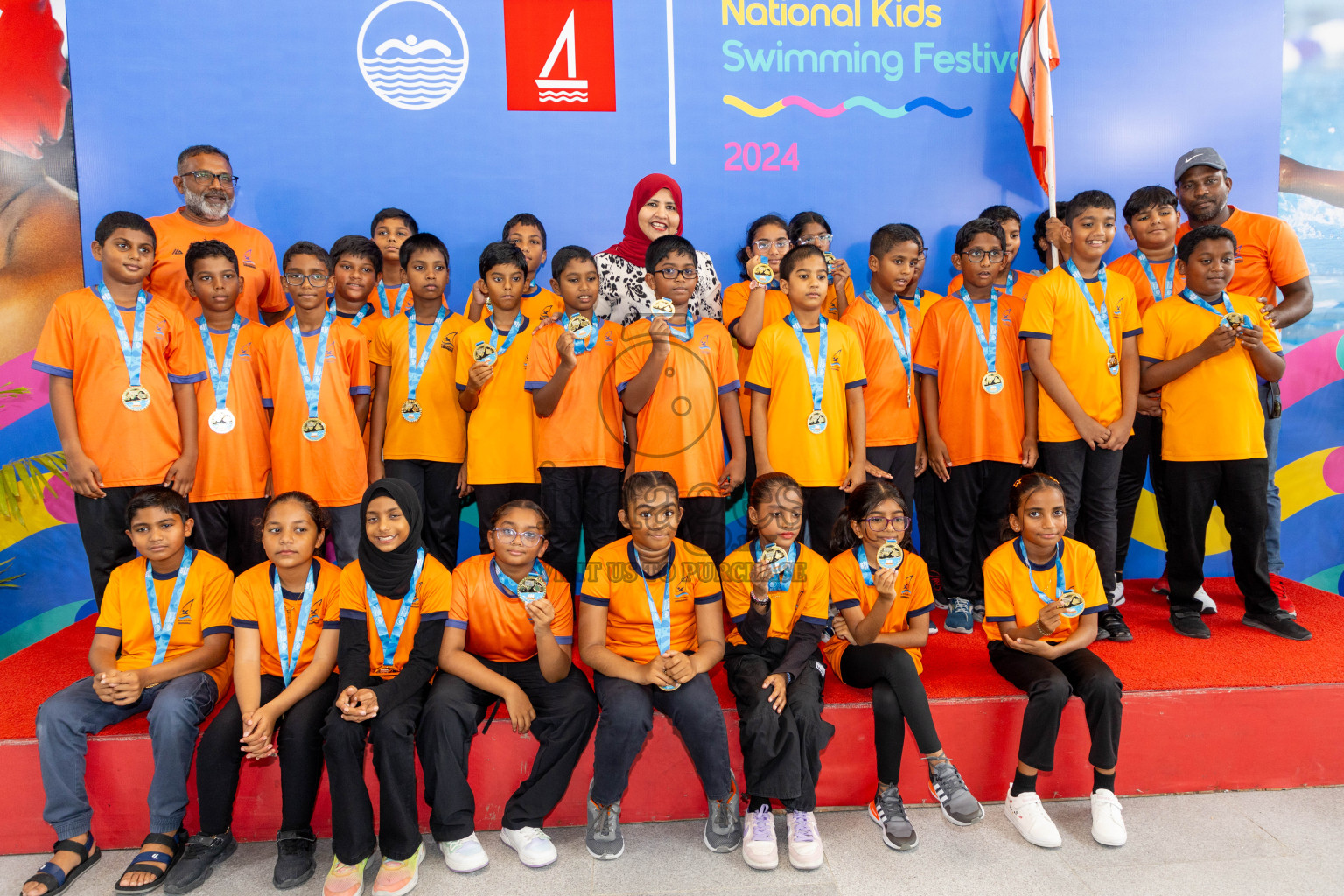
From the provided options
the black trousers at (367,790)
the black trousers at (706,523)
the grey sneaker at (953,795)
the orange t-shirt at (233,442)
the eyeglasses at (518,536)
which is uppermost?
the orange t-shirt at (233,442)

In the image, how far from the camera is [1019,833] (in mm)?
2521

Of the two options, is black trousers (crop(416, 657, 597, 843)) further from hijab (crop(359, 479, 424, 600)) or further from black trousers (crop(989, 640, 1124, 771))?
black trousers (crop(989, 640, 1124, 771))

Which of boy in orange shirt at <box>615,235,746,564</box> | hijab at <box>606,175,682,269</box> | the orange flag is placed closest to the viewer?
boy in orange shirt at <box>615,235,746,564</box>

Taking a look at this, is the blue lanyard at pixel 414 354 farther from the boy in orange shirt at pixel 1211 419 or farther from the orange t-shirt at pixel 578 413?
the boy in orange shirt at pixel 1211 419

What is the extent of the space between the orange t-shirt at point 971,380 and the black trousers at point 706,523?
115cm

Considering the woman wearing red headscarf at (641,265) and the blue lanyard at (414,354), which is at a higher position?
the woman wearing red headscarf at (641,265)

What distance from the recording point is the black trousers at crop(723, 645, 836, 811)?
7.96 feet

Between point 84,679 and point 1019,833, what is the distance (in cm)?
306

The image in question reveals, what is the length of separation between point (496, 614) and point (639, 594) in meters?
0.48

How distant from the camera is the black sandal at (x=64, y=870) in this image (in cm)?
229

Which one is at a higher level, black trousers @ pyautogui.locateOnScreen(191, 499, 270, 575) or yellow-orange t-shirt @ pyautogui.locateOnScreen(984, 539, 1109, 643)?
black trousers @ pyautogui.locateOnScreen(191, 499, 270, 575)

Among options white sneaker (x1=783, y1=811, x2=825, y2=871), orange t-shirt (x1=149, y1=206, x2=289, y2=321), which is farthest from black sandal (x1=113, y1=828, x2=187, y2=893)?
orange t-shirt (x1=149, y1=206, x2=289, y2=321)

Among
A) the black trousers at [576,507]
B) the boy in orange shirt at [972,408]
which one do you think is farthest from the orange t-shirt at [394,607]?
the boy in orange shirt at [972,408]

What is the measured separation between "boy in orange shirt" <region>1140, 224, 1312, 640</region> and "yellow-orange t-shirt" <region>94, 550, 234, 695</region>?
3.71 metres
